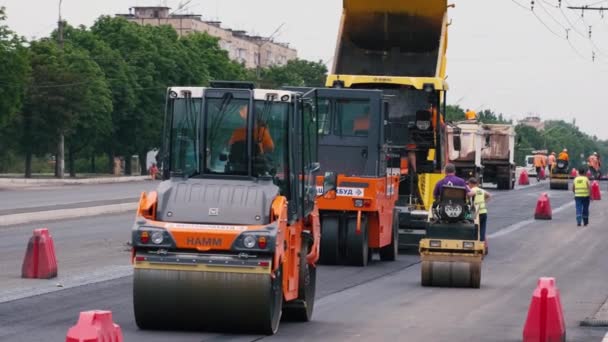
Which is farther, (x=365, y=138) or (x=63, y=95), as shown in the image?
(x=63, y=95)

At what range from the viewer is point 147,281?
14477mm

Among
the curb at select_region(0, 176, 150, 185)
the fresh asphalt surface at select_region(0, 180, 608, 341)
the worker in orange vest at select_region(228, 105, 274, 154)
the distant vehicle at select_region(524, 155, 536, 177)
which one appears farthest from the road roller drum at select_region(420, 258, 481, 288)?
the distant vehicle at select_region(524, 155, 536, 177)

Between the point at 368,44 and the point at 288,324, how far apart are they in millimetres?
16248

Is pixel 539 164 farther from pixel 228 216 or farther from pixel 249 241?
pixel 249 241

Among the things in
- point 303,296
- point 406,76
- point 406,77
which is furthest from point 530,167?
point 303,296

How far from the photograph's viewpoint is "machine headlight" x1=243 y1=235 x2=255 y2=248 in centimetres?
1449

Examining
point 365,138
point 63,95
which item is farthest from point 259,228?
point 63,95

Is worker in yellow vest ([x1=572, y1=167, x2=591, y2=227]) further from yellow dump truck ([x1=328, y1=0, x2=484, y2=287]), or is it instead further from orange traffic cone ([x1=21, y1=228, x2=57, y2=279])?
orange traffic cone ([x1=21, y1=228, x2=57, y2=279])

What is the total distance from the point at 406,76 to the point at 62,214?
14.1 metres

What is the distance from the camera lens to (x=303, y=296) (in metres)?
16.3

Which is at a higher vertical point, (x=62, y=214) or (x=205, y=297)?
(x=205, y=297)

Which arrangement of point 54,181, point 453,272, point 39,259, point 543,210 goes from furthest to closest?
point 54,181
point 543,210
point 453,272
point 39,259

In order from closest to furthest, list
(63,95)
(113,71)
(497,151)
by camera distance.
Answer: (497,151) → (63,95) → (113,71)

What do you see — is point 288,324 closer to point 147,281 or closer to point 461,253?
point 147,281
